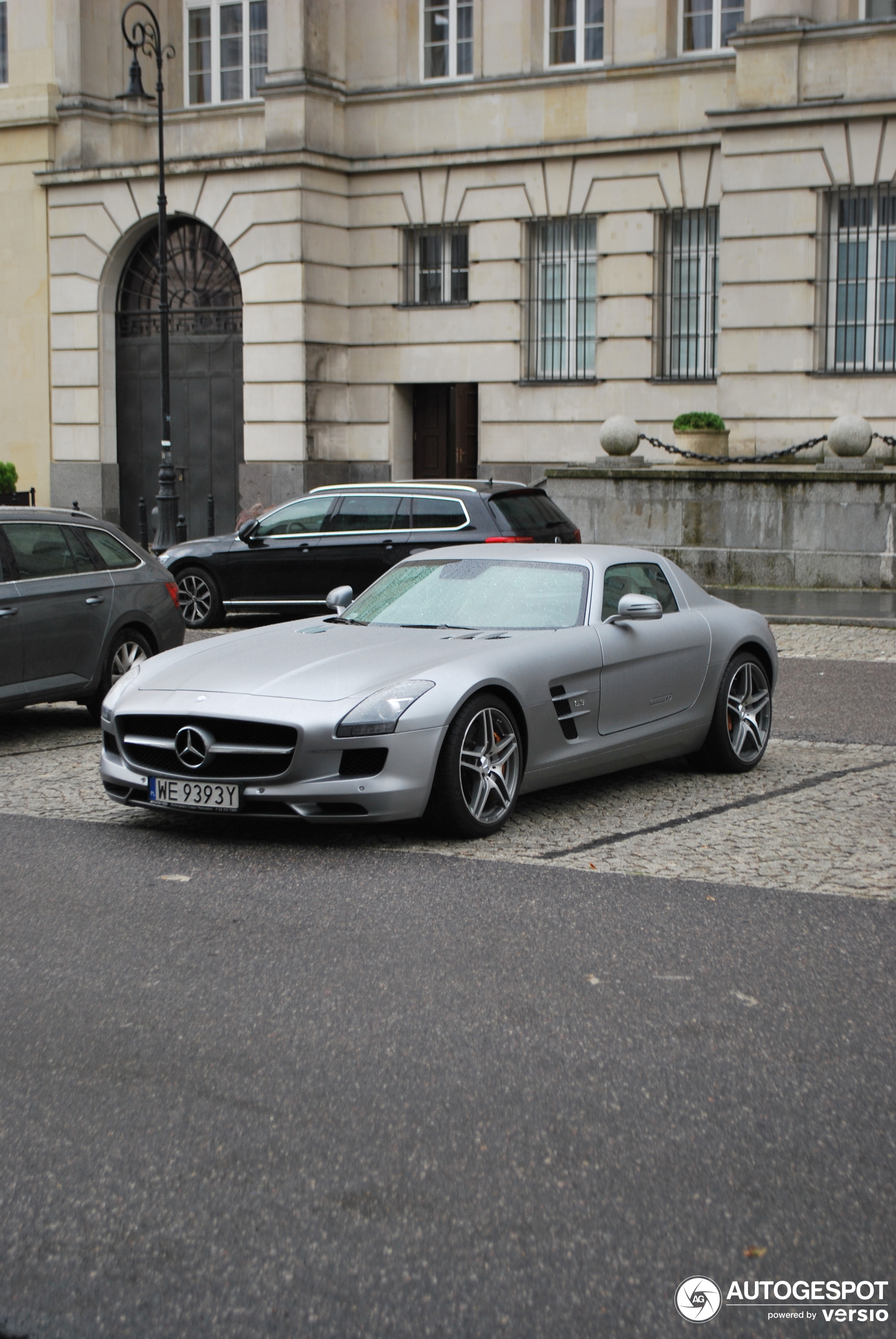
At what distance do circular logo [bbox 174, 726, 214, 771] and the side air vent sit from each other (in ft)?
5.63

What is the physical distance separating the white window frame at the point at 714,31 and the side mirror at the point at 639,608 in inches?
793

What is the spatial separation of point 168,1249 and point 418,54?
2790 cm

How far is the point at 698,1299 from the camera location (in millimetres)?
3248

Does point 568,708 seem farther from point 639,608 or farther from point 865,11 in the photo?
point 865,11

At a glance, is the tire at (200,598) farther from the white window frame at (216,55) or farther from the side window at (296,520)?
the white window frame at (216,55)

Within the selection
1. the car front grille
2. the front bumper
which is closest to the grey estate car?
the car front grille

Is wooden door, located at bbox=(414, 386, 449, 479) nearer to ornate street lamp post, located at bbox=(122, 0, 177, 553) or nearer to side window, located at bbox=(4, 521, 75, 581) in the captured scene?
ornate street lamp post, located at bbox=(122, 0, 177, 553)

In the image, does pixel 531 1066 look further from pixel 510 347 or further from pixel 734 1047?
pixel 510 347

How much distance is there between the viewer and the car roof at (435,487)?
56.7ft

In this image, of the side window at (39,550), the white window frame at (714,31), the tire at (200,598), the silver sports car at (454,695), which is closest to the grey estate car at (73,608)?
the side window at (39,550)

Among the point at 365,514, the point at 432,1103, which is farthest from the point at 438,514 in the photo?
the point at 432,1103

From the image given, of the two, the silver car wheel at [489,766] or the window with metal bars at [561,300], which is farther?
the window with metal bars at [561,300]

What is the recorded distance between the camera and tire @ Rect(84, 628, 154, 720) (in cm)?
1116

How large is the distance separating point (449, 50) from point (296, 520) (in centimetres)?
1369
